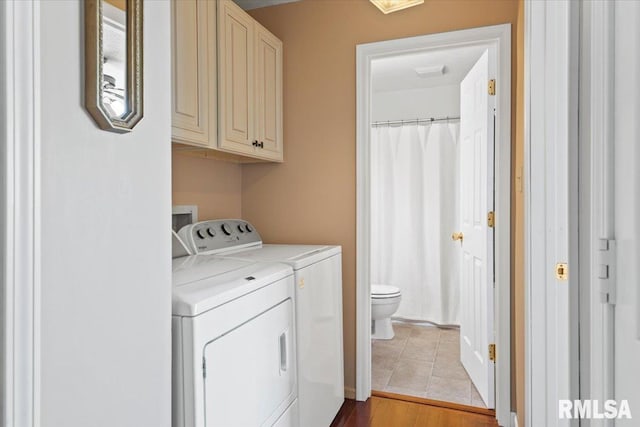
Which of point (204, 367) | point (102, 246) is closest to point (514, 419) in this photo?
point (204, 367)

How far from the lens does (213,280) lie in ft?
4.31

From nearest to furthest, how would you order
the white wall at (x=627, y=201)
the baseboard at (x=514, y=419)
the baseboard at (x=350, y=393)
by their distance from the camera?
the white wall at (x=627, y=201)
the baseboard at (x=514, y=419)
the baseboard at (x=350, y=393)

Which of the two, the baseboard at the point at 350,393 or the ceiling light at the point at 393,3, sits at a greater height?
the ceiling light at the point at 393,3

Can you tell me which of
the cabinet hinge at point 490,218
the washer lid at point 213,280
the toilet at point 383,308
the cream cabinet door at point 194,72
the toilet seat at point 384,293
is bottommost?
the toilet at point 383,308

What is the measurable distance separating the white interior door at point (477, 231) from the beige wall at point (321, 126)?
0.62 m

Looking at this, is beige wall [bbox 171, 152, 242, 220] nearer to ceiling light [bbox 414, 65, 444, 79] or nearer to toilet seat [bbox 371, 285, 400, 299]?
toilet seat [bbox 371, 285, 400, 299]

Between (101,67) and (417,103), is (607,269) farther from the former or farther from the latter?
(417,103)

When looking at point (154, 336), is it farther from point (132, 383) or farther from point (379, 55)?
point (379, 55)

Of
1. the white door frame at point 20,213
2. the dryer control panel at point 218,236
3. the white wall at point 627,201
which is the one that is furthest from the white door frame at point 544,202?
the dryer control panel at point 218,236

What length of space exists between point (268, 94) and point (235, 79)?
39 centimetres

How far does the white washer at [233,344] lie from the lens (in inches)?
42.9

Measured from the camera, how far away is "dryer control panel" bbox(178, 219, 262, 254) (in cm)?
200

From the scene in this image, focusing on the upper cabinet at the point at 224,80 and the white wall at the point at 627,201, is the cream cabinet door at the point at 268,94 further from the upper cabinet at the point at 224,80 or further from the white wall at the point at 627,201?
the white wall at the point at 627,201

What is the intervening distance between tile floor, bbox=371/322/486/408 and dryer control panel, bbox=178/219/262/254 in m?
1.30
